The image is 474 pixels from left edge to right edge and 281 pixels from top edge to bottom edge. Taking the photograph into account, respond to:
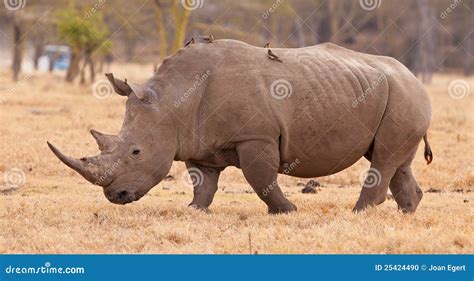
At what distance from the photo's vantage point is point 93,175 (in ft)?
31.4

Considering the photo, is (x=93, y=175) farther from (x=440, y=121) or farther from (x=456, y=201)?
(x=440, y=121)

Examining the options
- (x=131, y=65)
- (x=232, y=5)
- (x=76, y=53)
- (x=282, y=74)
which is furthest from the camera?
(x=131, y=65)

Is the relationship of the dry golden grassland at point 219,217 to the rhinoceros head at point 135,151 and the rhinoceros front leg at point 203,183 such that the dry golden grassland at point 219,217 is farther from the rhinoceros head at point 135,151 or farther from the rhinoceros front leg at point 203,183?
A: the rhinoceros head at point 135,151

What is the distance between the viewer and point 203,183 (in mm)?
10609

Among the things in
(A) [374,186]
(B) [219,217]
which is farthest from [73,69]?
(B) [219,217]

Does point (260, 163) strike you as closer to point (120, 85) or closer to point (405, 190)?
point (120, 85)

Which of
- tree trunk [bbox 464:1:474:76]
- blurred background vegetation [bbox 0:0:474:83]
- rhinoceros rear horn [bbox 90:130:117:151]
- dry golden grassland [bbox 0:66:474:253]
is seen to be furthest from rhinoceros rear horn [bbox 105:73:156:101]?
tree trunk [bbox 464:1:474:76]

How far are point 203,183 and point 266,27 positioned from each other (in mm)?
35941

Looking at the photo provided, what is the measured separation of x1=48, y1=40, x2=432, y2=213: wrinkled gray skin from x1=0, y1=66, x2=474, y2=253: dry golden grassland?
0.42 m

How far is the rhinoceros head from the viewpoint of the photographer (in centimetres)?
967

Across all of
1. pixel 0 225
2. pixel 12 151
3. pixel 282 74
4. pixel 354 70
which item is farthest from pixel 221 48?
pixel 12 151

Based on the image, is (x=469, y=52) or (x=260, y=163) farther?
(x=469, y=52)

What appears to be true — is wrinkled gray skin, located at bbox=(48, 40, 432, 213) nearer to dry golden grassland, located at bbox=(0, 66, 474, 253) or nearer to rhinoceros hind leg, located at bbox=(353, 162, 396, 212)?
rhinoceros hind leg, located at bbox=(353, 162, 396, 212)
